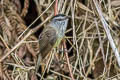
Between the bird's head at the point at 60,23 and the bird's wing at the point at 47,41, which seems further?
the bird's wing at the point at 47,41

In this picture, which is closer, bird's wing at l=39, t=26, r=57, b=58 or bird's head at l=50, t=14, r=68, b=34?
bird's head at l=50, t=14, r=68, b=34

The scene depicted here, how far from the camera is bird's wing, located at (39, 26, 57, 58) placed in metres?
3.34

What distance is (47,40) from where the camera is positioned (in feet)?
11.3

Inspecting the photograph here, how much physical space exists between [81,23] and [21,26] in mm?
790

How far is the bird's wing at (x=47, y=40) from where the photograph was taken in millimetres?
3336

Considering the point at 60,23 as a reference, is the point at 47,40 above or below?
below

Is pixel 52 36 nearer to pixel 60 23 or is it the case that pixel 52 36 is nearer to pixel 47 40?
pixel 47 40

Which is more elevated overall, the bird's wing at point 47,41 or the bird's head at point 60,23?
the bird's head at point 60,23

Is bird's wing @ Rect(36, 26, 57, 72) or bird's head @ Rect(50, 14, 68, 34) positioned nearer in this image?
bird's head @ Rect(50, 14, 68, 34)

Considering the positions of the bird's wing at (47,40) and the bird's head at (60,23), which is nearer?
the bird's head at (60,23)

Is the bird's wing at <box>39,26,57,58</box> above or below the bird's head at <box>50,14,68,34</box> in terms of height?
below

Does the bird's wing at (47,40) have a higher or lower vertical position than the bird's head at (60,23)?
lower

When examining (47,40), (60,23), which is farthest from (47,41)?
(60,23)

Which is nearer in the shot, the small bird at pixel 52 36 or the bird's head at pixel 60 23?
the bird's head at pixel 60 23
